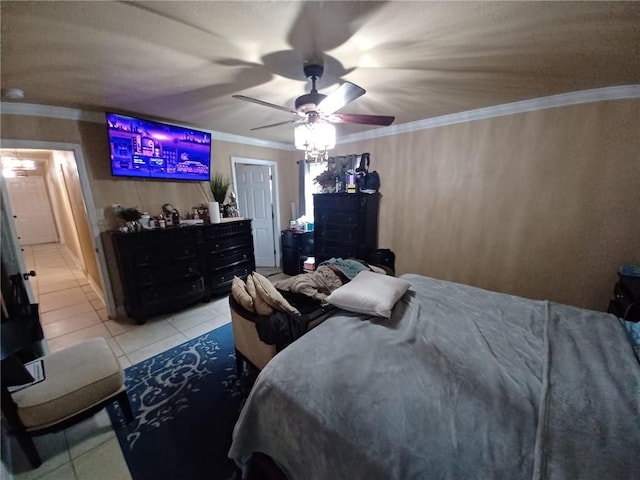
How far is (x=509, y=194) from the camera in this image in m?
2.79

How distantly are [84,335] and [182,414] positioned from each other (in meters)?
1.96

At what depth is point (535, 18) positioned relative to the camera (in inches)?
50.1

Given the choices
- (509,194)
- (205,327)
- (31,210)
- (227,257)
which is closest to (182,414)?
(205,327)

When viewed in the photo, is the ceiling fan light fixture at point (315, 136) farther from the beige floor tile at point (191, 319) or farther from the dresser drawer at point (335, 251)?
the beige floor tile at point (191, 319)

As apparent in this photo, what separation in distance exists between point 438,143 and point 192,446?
392 cm

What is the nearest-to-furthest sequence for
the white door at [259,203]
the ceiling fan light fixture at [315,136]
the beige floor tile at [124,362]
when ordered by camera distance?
the ceiling fan light fixture at [315,136] < the beige floor tile at [124,362] < the white door at [259,203]

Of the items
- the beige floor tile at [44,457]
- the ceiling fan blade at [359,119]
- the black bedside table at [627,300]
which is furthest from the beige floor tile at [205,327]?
the black bedside table at [627,300]

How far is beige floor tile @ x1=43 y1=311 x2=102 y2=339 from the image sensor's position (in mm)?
2680

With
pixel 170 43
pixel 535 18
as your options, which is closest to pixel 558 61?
pixel 535 18

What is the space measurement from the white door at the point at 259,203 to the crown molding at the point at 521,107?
218 centimetres

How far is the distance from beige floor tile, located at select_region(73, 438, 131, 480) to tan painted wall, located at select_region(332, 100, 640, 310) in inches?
140

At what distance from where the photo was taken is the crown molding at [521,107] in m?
2.18

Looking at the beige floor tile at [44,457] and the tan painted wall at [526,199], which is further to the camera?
the tan painted wall at [526,199]

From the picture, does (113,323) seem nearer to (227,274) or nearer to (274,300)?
(227,274)
